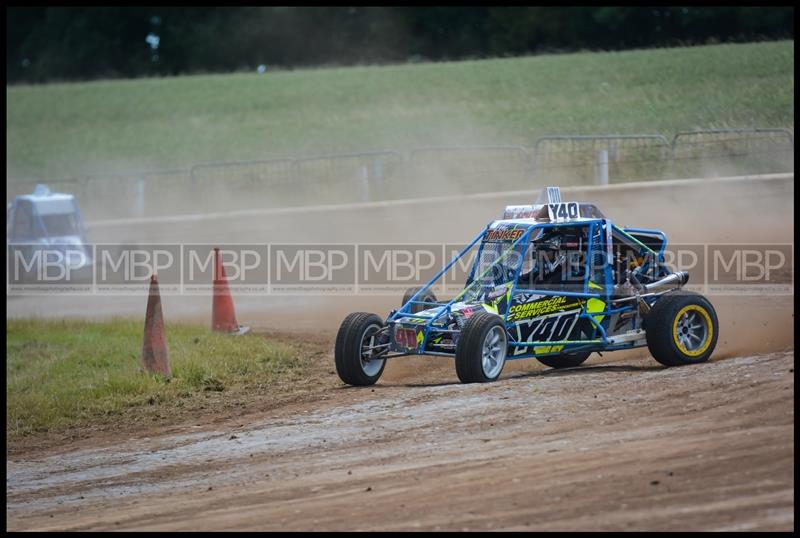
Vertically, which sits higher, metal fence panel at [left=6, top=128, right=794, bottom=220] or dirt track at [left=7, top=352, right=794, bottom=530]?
metal fence panel at [left=6, top=128, right=794, bottom=220]

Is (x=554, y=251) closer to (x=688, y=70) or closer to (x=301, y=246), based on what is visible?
(x=301, y=246)

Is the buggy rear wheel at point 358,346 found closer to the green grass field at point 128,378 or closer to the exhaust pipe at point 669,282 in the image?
the green grass field at point 128,378

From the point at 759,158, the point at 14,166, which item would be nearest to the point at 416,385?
the point at 759,158

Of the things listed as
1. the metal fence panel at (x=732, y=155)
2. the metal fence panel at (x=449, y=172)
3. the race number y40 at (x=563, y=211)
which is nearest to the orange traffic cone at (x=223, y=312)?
the race number y40 at (x=563, y=211)

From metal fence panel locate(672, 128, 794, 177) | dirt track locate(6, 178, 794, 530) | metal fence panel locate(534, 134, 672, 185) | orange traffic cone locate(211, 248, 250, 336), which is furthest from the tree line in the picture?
dirt track locate(6, 178, 794, 530)

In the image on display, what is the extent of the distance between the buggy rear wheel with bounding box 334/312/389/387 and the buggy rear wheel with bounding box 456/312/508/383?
1054 mm

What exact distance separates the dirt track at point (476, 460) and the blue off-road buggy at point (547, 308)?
0.90 ft

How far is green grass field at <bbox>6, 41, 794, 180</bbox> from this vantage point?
95.8 ft

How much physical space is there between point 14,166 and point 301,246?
69.1 ft

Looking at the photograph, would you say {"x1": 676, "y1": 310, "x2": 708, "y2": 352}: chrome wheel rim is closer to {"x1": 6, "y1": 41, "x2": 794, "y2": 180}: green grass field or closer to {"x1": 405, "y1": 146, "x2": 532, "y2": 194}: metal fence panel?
{"x1": 405, "y1": 146, "x2": 532, "y2": 194}: metal fence panel

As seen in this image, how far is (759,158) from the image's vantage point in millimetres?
20359

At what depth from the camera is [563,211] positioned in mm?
10977

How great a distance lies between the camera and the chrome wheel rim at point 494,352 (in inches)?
392

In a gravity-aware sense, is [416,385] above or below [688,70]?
below
